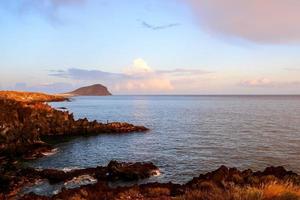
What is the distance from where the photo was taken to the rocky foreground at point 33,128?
4350cm

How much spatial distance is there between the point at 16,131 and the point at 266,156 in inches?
1278

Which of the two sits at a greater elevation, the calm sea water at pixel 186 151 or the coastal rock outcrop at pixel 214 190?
the coastal rock outcrop at pixel 214 190

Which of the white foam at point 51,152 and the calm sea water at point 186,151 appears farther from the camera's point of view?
the white foam at point 51,152

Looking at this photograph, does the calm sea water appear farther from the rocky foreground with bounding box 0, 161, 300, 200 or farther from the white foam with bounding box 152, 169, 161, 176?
the rocky foreground with bounding box 0, 161, 300, 200

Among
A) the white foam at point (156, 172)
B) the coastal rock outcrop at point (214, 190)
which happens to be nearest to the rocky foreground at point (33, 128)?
the white foam at point (156, 172)

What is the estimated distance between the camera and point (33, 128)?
52312 millimetres

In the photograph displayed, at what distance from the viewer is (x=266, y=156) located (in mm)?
40656

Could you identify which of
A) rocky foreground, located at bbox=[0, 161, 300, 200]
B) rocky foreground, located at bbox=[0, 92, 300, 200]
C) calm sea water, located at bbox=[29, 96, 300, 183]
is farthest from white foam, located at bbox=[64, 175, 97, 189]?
calm sea water, located at bbox=[29, 96, 300, 183]

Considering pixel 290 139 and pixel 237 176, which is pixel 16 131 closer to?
pixel 237 176

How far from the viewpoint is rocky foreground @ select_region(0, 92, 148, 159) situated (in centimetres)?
4350

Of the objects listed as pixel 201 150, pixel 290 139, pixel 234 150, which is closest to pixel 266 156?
pixel 234 150

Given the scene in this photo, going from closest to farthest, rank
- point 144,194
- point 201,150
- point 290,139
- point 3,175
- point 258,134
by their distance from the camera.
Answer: point 144,194 < point 3,175 < point 201,150 < point 290,139 < point 258,134

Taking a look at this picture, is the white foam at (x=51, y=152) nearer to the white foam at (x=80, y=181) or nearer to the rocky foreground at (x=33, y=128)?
the rocky foreground at (x=33, y=128)

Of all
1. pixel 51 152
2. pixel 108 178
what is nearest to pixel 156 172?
pixel 108 178
